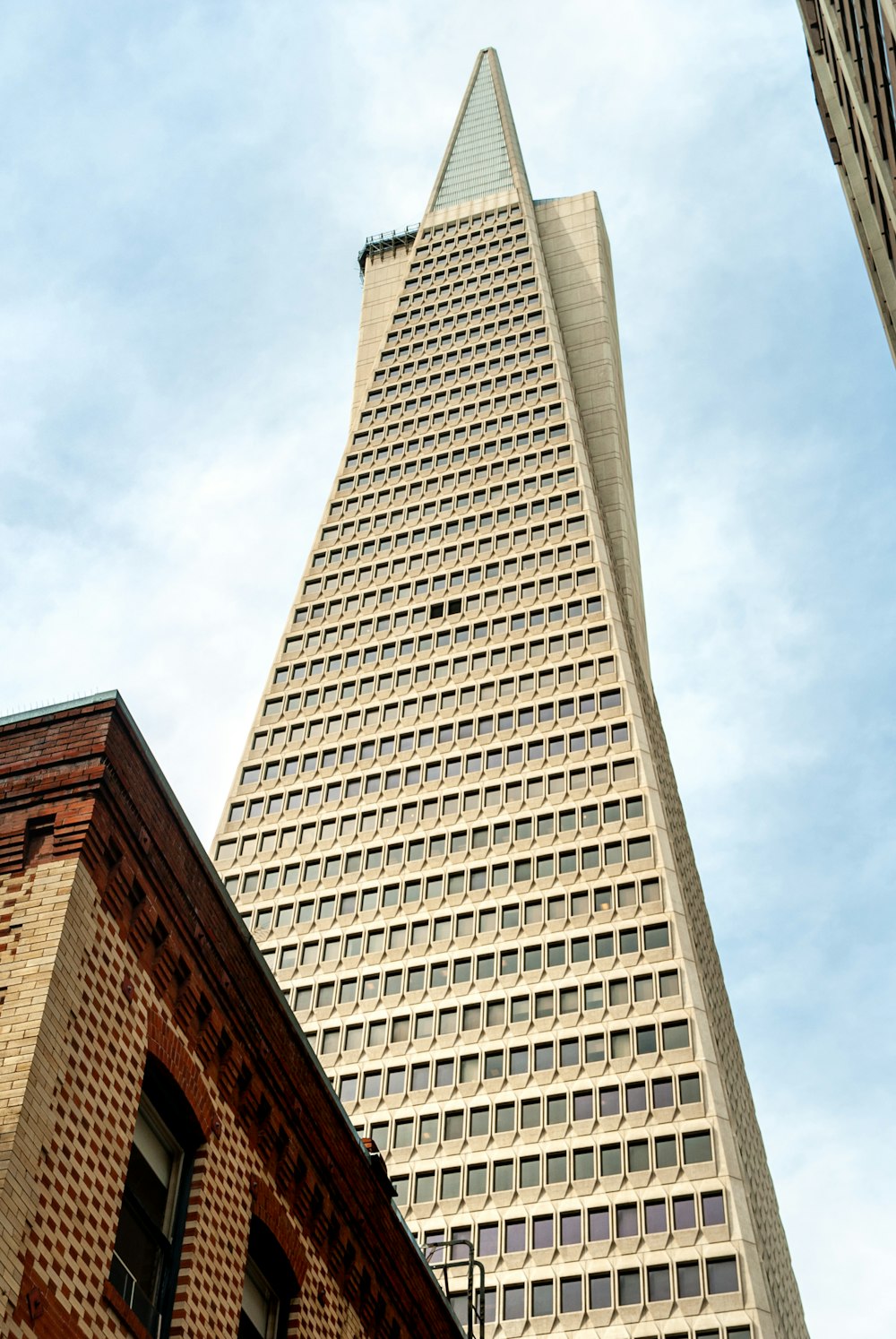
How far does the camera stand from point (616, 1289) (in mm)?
75812

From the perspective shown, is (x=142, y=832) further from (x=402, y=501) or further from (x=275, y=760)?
(x=402, y=501)

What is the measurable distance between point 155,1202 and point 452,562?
108590mm

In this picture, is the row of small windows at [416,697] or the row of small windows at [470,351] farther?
the row of small windows at [470,351]

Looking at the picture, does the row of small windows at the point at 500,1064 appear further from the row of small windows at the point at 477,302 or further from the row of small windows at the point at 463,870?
the row of small windows at the point at 477,302

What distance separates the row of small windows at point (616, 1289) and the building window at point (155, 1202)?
61459 mm

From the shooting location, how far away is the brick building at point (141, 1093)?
1472cm

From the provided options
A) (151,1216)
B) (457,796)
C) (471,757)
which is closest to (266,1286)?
(151,1216)

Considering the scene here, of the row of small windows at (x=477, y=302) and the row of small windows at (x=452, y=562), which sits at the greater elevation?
the row of small windows at (x=477, y=302)

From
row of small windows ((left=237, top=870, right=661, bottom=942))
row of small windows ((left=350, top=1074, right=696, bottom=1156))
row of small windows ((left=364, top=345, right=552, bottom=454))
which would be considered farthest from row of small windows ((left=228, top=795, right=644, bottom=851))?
row of small windows ((left=364, top=345, right=552, bottom=454))

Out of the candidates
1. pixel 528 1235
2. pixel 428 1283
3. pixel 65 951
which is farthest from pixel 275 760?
pixel 65 951

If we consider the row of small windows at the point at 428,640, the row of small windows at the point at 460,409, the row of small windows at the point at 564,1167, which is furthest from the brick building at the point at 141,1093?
the row of small windows at the point at 460,409

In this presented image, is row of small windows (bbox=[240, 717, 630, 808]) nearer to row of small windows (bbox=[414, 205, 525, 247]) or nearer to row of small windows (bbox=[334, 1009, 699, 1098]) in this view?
row of small windows (bbox=[334, 1009, 699, 1098])

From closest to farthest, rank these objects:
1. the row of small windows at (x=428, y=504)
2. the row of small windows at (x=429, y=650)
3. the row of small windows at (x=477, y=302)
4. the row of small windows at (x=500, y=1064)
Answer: the row of small windows at (x=500, y=1064), the row of small windows at (x=429, y=650), the row of small windows at (x=428, y=504), the row of small windows at (x=477, y=302)

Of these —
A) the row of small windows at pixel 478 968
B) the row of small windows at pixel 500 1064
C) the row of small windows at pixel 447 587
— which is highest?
the row of small windows at pixel 447 587
